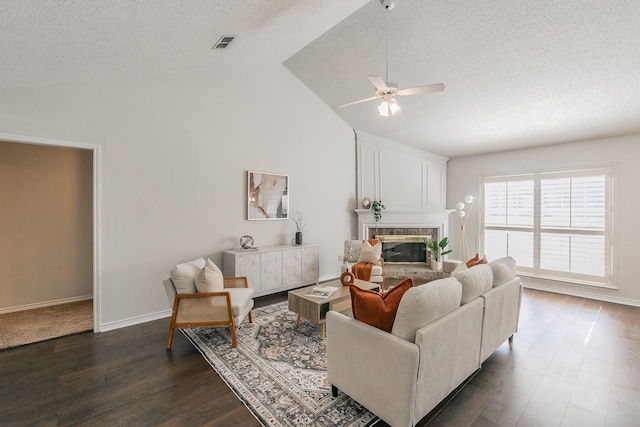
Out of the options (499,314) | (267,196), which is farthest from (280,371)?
(267,196)

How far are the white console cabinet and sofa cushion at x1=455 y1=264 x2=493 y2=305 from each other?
2.95m

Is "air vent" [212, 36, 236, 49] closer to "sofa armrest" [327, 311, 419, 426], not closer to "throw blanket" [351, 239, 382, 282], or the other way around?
"sofa armrest" [327, 311, 419, 426]

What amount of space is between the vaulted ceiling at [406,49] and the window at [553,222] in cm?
90

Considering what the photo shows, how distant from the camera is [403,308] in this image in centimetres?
185

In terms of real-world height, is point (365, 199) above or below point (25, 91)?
below

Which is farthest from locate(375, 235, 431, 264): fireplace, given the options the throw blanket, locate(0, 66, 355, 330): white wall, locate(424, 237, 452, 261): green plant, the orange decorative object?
the orange decorative object

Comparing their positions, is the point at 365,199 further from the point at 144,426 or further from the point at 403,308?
the point at 144,426

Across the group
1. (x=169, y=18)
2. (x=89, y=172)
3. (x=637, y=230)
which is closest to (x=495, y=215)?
(x=637, y=230)

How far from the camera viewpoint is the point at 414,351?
1.70m

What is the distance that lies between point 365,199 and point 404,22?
3450 mm

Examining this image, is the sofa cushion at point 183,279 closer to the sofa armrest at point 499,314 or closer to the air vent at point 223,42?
the air vent at point 223,42

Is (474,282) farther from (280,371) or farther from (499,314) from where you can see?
(280,371)

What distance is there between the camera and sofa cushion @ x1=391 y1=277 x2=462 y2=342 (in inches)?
71.9

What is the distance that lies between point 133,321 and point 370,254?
12.0ft
